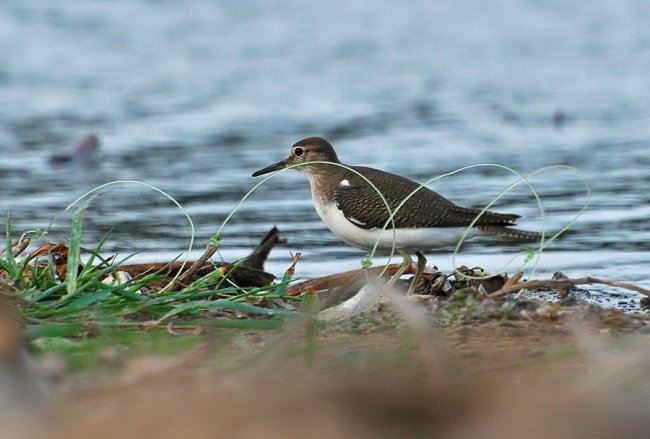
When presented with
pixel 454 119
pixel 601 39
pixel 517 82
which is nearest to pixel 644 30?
pixel 601 39

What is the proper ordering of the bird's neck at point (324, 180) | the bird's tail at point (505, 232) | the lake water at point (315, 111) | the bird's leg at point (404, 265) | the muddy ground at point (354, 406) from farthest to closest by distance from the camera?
the lake water at point (315, 111), the bird's neck at point (324, 180), the bird's tail at point (505, 232), the bird's leg at point (404, 265), the muddy ground at point (354, 406)

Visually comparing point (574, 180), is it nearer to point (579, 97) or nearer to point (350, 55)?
point (579, 97)

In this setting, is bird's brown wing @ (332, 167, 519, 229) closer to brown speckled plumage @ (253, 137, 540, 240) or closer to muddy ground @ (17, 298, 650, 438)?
brown speckled plumage @ (253, 137, 540, 240)

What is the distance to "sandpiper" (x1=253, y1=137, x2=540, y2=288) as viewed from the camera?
723 cm

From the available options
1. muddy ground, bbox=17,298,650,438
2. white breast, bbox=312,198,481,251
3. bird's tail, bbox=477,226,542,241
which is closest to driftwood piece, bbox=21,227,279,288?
white breast, bbox=312,198,481,251

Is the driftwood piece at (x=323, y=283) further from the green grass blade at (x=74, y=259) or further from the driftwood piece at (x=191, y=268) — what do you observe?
the green grass blade at (x=74, y=259)

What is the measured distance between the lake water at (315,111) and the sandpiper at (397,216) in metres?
1.03

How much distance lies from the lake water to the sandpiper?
1.03 meters

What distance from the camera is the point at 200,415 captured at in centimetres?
237

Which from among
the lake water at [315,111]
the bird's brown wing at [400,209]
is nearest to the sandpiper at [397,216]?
the bird's brown wing at [400,209]

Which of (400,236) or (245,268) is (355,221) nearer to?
(400,236)

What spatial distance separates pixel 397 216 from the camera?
728 centimetres

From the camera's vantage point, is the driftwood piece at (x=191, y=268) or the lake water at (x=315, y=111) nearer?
the driftwood piece at (x=191, y=268)

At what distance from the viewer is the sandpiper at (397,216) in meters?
7.23
